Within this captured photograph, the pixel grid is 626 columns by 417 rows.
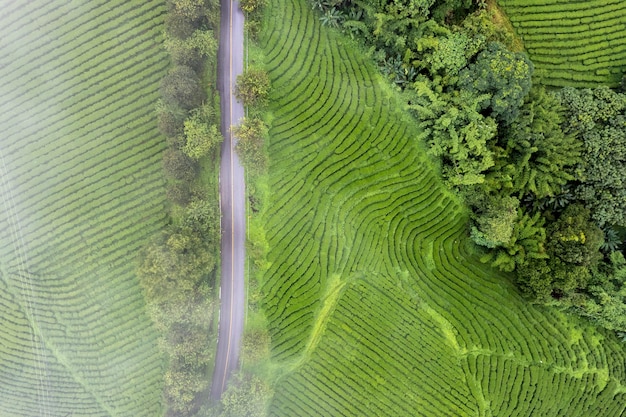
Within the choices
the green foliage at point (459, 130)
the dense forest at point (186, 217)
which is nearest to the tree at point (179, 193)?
the dense forest at point (186, 217)

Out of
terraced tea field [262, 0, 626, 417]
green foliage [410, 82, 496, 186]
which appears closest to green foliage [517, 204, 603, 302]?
terraced tea field [262, 0, 626, 417]

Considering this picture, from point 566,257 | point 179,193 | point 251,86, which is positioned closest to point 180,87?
point 251,86

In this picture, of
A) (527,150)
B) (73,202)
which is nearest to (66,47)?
(73,202)

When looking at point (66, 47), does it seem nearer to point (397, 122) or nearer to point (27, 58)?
point (27, 58)

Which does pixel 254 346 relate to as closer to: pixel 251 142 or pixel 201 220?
pixel 201 220

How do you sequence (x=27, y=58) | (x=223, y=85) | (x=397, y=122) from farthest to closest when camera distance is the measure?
(x=397, y=122) → (x=223, y=85) → (x=27, y=58)

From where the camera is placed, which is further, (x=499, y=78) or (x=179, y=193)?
(x=499, y=78)

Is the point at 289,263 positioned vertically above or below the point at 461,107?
below

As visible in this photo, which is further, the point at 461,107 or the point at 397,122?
the point at 397,122

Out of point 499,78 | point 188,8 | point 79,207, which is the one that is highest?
point 188,8
